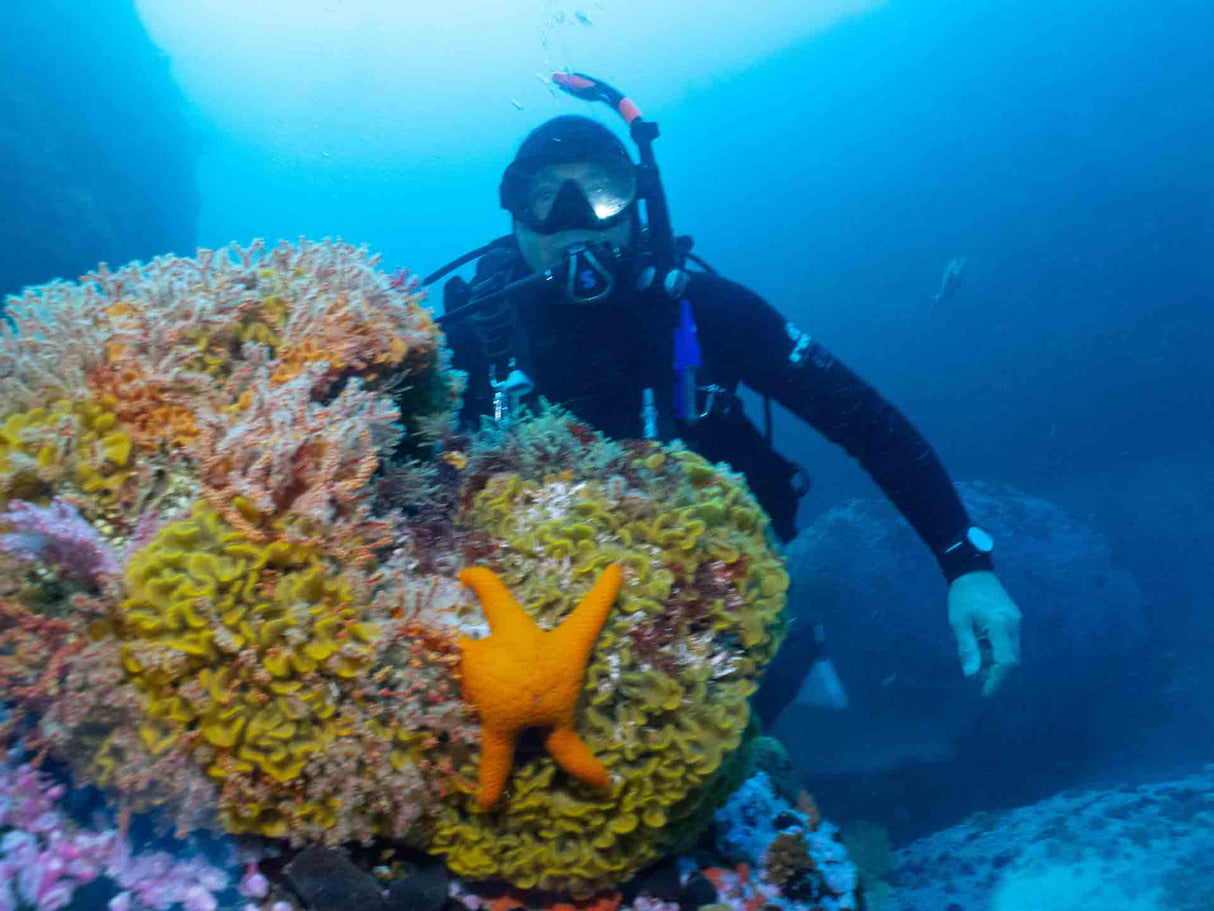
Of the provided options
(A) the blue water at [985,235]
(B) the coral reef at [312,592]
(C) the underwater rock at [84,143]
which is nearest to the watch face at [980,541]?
(B) the coral reef at [312,592]

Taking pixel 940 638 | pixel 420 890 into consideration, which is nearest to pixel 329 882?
pixel 420 890

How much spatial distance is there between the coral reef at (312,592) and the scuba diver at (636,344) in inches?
68.2

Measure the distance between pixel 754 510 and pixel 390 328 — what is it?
1.55 metres

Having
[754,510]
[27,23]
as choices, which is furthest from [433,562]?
[27,23]

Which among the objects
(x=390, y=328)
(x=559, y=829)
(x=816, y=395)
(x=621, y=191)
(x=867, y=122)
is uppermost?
(x=867, y=122)

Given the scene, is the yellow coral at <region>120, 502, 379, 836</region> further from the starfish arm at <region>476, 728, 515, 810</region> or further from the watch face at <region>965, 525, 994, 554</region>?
the watch face at <region>965, 525, 994, 554</region>

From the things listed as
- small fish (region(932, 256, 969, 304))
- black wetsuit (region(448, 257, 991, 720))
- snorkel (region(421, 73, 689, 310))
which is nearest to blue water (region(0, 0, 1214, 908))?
small fish (region(932, 256, 969, 304))

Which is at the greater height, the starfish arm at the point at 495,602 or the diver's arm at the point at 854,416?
the diver's arm at the point at 854,416

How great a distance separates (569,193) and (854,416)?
8.09 ft

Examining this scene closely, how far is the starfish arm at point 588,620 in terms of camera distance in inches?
74.9

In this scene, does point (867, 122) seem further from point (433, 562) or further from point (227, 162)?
point (227, 162)

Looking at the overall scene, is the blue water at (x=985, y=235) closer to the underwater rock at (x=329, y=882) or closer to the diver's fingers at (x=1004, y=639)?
the diver's fingers at (x=1004, y=639)

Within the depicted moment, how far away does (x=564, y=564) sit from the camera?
2.19 m

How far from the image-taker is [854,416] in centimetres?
431
